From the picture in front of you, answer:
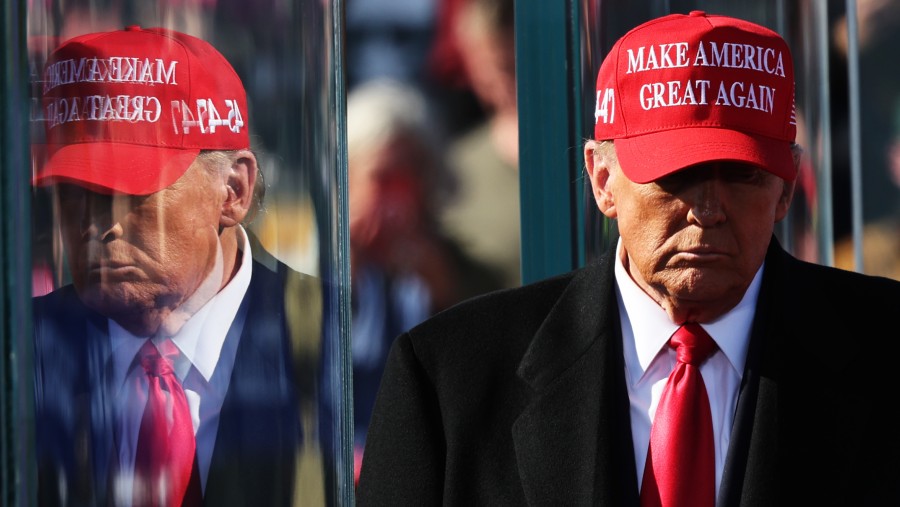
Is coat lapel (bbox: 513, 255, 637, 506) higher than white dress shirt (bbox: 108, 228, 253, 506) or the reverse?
the reverse

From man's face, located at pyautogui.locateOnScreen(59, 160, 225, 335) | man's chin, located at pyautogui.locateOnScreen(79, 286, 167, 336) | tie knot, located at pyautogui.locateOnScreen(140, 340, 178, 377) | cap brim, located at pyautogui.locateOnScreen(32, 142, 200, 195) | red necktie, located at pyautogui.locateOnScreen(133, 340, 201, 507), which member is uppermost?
cap brim, located at pyautogui.locateOnScreen(32, 142, 200, 195)

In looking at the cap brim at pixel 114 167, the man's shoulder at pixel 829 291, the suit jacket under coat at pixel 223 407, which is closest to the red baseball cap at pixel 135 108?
the cap brim at pixel 114 167

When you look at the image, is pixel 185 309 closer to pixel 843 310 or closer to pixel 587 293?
pixel 587 293

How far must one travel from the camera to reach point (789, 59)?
151cm

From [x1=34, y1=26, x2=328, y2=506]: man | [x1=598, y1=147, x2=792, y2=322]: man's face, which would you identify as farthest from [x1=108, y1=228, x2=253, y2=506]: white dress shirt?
[x1=598, y1=147, x2=792, y2=322]: man's face

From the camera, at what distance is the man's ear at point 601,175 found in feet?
5.03

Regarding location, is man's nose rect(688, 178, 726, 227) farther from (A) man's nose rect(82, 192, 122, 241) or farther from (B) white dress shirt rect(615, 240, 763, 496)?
(A) man's nose rect(82, 192, 122, 241)

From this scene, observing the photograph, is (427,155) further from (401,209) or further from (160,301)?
(160,301)

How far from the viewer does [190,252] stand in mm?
942

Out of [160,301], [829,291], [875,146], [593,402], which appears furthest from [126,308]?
[875,146]

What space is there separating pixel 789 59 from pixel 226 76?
2.83 feet

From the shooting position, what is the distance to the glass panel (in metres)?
0.84

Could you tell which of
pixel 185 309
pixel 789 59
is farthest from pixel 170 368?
pixel 789 59

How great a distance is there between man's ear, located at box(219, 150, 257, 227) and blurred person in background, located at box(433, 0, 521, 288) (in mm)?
1273
